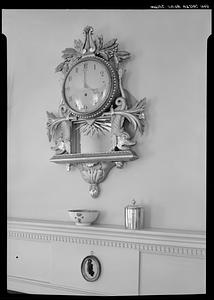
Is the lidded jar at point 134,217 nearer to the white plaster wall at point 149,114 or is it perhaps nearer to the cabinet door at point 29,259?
the white plaster wall at point 149,114

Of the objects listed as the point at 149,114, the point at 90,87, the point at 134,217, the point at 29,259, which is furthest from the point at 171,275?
the point at 90,87

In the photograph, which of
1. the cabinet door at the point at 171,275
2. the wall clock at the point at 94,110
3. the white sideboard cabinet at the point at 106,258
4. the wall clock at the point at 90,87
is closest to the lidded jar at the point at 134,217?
the white sideboard cabinet at the point at 106,258

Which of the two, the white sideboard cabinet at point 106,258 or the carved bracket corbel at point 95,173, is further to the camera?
the carved bracket corbel at point 95,173

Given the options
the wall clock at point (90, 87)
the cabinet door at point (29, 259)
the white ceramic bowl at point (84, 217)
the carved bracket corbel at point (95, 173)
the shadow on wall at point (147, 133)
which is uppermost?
the wall clock at point (90, 87)

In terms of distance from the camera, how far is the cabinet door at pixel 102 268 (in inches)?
78.2

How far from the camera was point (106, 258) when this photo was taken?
207 centimetres

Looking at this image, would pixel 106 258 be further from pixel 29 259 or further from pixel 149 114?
pixel 149 114

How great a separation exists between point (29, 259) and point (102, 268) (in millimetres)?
619

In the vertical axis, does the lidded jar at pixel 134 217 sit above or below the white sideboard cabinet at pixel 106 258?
above

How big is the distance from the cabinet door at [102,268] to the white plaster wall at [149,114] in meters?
0.21
